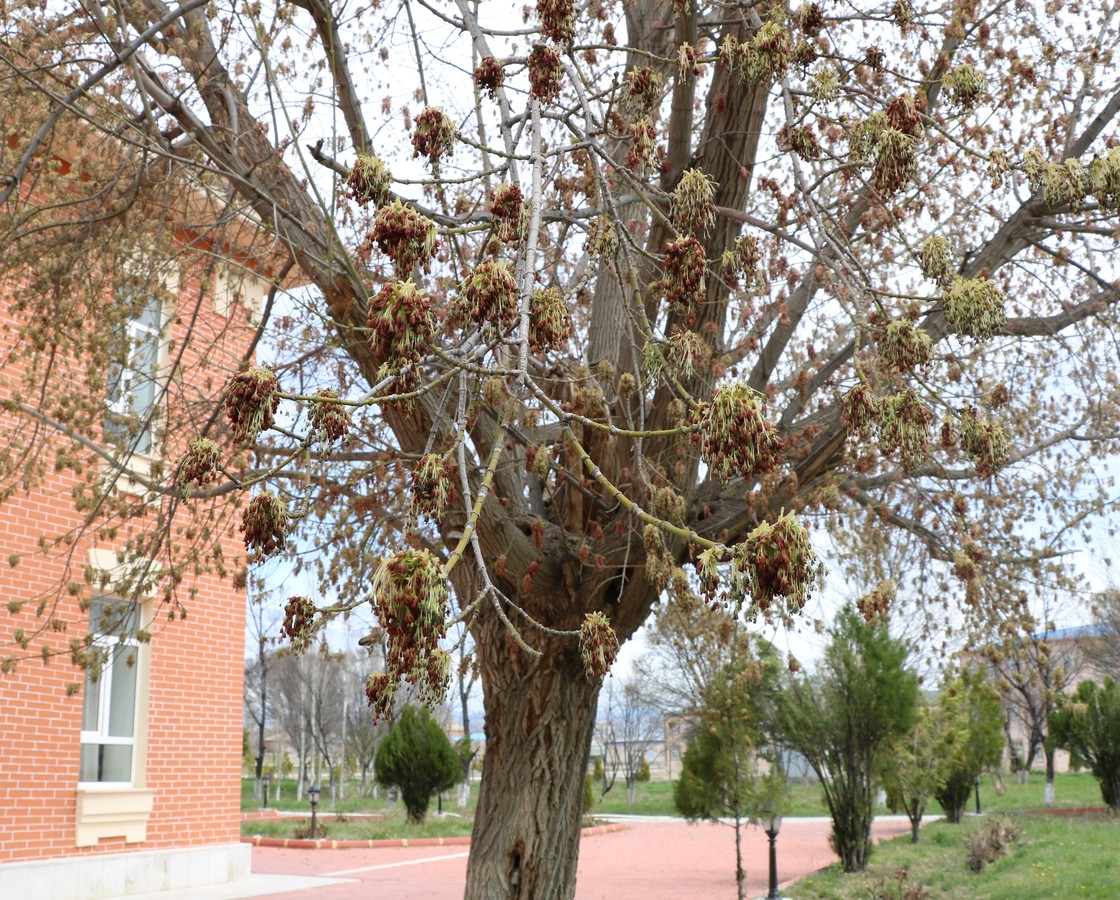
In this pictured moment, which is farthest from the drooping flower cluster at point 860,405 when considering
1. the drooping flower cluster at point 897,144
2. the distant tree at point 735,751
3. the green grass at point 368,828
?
the green grass at point 368,828

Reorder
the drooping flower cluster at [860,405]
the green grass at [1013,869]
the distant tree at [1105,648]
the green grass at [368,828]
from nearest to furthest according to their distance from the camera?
1. the drooping flower cluster at [860,405]
2. the green grass at [1013,869]
3. the green grass at [368,828]
4. the distant tree at [1105,648]

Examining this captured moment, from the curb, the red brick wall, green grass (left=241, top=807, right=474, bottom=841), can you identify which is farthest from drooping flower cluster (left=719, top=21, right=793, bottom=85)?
green grass (left=241, top=807, right=474, bottom=841)

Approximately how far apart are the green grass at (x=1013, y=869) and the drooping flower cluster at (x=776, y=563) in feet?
36.1

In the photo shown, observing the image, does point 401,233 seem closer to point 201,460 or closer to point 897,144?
point 201,460

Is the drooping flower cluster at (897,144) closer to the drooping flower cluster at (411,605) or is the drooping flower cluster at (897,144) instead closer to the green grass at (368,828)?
the drooping flower cluster at (411,605)

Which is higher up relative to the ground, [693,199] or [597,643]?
[693,199]

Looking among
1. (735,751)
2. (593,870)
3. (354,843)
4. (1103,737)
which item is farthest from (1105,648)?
(354,843)

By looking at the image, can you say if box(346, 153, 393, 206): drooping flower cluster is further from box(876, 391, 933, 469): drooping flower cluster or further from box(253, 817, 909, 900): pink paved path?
box(253, 817, 909, 900): pink paved path

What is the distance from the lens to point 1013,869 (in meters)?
14.4

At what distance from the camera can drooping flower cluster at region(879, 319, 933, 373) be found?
372 centimetres

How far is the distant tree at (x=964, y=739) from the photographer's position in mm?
20328

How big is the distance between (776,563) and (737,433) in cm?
36

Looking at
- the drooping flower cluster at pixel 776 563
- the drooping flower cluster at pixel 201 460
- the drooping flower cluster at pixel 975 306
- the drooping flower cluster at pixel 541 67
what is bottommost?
the drooping flower cluster at pixel 776 563

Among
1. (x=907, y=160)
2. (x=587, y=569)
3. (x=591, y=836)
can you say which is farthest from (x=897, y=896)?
(x=591, y=836)
